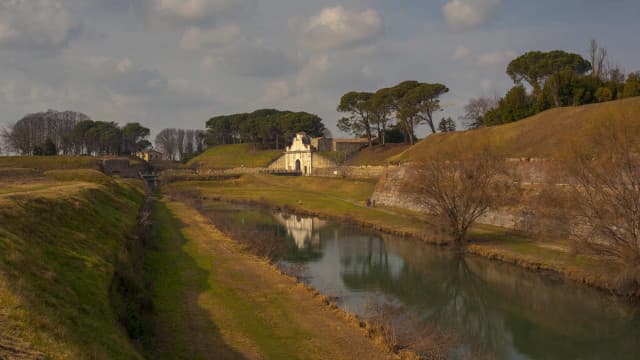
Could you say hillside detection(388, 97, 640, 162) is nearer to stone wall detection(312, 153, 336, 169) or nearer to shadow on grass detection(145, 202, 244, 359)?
shadow on grass detection(145, 202, 244, 359)

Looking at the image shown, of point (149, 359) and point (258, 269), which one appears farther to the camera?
point (258, 269)

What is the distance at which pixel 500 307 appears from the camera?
23297 millimetres

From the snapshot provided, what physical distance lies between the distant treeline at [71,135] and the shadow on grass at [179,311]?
3891 inches

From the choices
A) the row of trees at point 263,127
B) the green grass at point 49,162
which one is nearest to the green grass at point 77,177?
the green grass at point 49,162

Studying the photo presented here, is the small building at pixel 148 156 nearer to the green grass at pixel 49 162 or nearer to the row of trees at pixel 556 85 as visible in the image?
the green grass at pixel 49 162

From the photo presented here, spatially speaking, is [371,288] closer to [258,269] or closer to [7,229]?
[258,269]

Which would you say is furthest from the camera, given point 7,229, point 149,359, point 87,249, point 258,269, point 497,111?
point 497,111

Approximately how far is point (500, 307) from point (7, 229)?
66.0 feet

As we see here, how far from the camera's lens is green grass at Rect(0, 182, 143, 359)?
9.50 metres

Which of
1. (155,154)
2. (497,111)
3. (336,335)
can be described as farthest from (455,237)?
(155,154)

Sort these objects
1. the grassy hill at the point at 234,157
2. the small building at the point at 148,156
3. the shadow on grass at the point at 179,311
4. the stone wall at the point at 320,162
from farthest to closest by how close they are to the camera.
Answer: the small building at the point at 148,156
the grassy hill at the point at 234,157
the stone wall at the point at 320,162
the shadow on grass at the point at 179,311

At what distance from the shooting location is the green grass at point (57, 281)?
950 centimetres

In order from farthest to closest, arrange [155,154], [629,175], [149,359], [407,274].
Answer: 1. [155,154]
2. [407,274]
3. [629,175]
4. [149,359]

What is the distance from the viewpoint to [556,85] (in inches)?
2446
